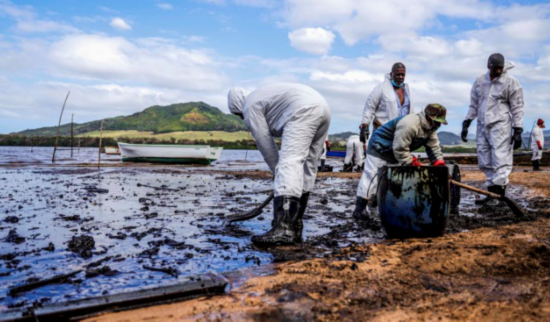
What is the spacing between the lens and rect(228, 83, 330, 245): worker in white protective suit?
4102mm

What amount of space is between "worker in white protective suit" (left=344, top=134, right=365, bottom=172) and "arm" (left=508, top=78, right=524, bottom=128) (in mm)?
10038

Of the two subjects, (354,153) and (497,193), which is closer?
(497,193)

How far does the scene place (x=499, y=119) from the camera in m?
6.67

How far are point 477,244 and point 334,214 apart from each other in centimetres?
277

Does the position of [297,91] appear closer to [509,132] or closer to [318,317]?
[318,317]

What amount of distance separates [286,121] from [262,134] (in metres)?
0.33

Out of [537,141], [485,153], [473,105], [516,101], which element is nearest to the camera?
[516,101]

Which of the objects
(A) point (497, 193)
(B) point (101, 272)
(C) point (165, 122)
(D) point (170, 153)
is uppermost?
(C) point (165, 122)

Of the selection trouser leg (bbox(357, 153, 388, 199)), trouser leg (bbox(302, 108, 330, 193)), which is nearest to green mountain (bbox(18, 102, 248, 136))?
trouser leg (bbox(357, 153, 388, 199))

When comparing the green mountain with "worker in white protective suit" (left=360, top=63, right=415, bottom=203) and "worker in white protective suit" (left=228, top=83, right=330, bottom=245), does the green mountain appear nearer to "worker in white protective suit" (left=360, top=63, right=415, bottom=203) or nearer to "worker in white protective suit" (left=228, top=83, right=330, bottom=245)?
"worker in white protective suit" (left=360, top=63, right=415, bottom=203)

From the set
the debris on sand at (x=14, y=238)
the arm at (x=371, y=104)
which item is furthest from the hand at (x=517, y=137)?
the debris on sand at (x=14, y=238)

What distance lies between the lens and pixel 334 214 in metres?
6.19

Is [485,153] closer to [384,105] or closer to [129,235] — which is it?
[384,105]

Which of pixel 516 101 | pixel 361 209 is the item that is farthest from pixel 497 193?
pixel 361 209
